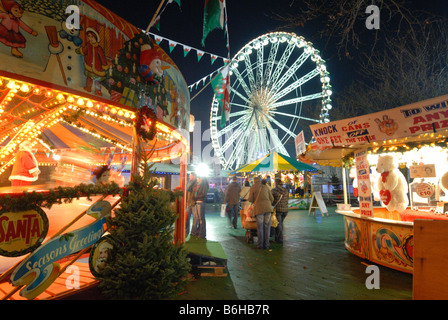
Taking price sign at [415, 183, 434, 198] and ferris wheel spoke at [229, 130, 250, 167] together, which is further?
ferris wheel spoke at [229, 130, 250, 167]

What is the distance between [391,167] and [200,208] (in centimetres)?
459

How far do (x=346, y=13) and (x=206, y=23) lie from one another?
8.13 ft

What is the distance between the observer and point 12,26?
2727 millimetres

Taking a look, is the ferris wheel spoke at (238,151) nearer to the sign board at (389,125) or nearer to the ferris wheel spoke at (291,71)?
the ferris wheel spoke at (291,71)

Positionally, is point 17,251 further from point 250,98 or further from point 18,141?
point 250,98

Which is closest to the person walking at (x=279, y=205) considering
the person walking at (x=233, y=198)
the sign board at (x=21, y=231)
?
the person walking at (x=233, y=198)

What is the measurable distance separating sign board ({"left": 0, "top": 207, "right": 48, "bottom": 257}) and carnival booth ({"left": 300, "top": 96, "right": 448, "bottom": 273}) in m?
5.22

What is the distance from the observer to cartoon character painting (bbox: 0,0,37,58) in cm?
266

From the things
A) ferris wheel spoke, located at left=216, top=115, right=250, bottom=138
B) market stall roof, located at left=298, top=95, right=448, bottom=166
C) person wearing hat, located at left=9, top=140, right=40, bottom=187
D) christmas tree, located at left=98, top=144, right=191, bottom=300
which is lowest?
christmas tree, located at left=98, top=144, right=191, bottom=300

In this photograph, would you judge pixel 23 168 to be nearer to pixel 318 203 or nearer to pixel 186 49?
pixel 186 49

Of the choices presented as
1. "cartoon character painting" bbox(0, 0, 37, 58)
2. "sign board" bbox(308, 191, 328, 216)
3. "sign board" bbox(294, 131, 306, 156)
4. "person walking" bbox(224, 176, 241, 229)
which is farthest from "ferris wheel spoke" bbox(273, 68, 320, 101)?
"cartoon character painting" bbox(0, 0, 37, 58)

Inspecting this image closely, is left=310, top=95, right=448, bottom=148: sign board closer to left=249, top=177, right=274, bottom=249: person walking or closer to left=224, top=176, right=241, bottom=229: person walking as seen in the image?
left=249, top=177, right=274, bottom=249: person walking

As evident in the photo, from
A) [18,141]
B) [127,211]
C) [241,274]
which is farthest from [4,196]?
[18,141]

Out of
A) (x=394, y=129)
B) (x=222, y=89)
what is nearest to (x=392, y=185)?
(x=394, y=129)
